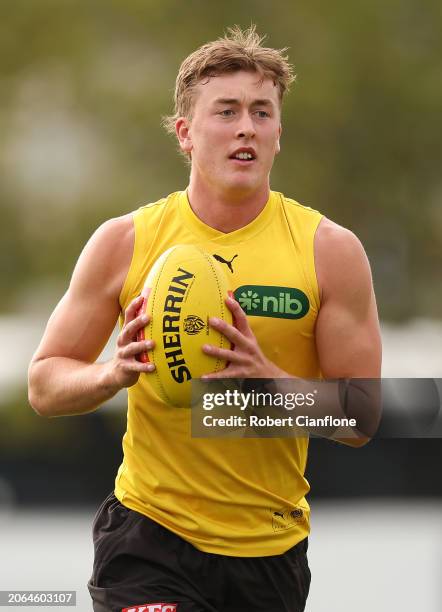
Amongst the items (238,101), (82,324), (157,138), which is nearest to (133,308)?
(82,324)

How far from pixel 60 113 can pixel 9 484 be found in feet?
13.0

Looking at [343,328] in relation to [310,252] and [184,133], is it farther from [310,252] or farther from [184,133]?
[184,133]

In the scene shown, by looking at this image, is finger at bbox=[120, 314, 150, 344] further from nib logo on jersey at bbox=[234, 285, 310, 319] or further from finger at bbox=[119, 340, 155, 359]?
nib logo on jersey at bbox=[234, 285, 310, 319]

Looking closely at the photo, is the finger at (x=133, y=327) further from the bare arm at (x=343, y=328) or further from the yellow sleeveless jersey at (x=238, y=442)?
the bare arm at (x=343, y=328)

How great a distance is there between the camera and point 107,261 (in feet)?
13.8

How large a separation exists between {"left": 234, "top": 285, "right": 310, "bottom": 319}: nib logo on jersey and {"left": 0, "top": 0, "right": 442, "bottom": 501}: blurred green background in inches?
315

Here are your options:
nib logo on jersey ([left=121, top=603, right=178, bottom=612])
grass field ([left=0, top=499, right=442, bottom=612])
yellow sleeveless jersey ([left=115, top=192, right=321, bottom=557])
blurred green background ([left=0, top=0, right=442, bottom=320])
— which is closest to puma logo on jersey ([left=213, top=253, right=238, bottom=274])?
yellow sleeveless jersey ([left=115, top=192, right=321, bottom=557])

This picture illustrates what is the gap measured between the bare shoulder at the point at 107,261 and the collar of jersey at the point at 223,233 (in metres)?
0.21

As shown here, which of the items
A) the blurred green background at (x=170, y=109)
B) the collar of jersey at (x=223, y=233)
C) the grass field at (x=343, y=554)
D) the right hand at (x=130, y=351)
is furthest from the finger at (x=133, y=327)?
the blurred green background at (x=170, y=109)

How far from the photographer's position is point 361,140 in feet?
41.5

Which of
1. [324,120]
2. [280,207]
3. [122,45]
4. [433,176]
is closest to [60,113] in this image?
[122,45]

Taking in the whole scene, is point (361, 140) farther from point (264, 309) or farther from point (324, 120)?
point (264, 309)

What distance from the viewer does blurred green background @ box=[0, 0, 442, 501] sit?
40.7ft

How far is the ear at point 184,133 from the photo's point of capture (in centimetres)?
439
